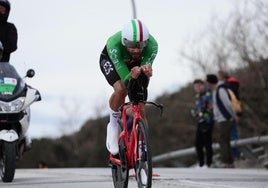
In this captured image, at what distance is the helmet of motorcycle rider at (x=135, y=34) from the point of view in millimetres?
7621

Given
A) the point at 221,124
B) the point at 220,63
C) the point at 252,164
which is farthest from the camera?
the point at 220,63

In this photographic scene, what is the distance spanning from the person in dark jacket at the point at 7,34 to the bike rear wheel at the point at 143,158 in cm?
371

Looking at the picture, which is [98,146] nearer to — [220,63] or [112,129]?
[220,63]

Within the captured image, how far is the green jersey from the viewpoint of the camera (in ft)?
25.4

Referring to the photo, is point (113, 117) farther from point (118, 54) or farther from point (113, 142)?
point (118, 54)

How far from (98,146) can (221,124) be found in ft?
161

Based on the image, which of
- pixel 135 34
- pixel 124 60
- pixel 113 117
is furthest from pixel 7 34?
pixel 135 34

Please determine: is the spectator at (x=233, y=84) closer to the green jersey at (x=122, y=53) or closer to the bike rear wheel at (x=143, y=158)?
the green jersey at (x=122, y=53)

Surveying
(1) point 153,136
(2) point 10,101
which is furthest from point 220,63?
(2) point 10,101

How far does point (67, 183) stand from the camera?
31.4ft

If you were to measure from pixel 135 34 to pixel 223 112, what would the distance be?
8.05 m

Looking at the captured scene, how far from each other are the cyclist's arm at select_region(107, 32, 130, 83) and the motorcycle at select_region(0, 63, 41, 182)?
7.61 feet

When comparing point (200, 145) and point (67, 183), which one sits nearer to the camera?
point (67, 183)

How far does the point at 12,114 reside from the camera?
9.88 m
